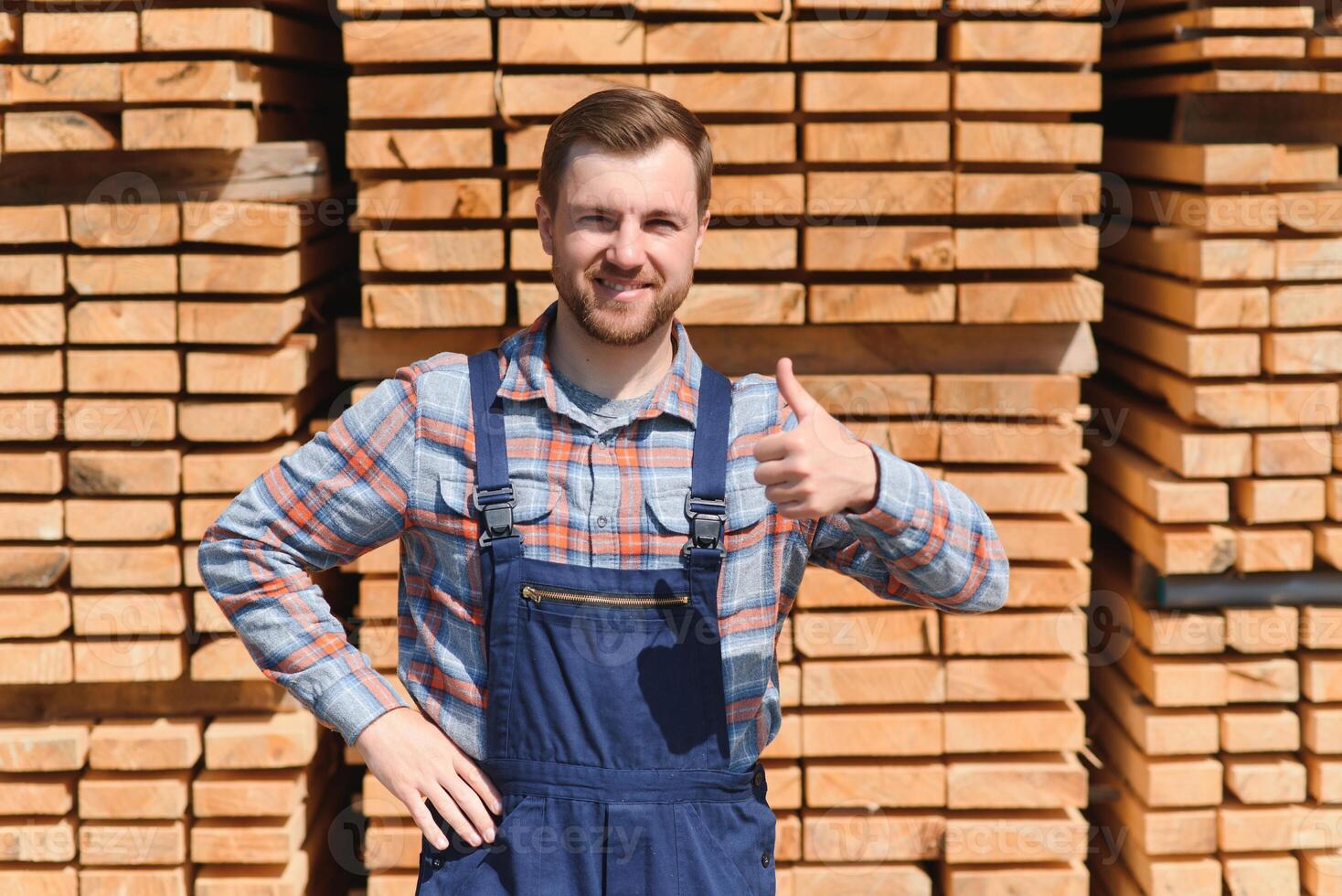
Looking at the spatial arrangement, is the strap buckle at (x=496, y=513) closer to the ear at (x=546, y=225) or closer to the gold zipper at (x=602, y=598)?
the gold zipper at (x=602, y=598)

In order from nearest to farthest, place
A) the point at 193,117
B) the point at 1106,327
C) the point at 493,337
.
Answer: the point at 193,117 → the point at 493,337 → the point at 1106,327

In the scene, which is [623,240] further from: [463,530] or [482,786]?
[482,786]

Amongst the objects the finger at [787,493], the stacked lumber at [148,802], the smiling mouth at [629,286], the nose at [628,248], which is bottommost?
the stacked lumber at [148,802]

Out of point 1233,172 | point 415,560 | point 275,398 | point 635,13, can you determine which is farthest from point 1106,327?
point 415,560

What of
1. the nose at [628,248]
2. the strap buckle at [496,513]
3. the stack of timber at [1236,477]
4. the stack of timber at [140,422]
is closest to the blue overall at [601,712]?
the strap buckle at [496,513]

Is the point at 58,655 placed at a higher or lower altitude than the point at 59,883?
higher

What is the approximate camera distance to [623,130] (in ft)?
6.97

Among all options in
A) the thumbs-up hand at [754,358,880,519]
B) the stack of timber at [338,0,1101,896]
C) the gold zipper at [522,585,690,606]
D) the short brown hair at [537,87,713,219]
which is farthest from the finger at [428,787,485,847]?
the stack of timber at [338,0,1101,896]

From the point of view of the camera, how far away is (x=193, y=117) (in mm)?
3342

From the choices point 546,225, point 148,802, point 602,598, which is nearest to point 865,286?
point 546,225

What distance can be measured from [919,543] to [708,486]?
0.32 metres

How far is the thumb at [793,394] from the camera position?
193 centimetres

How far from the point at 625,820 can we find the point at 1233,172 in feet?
7.85

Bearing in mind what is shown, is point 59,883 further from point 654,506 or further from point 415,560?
point 654,506
